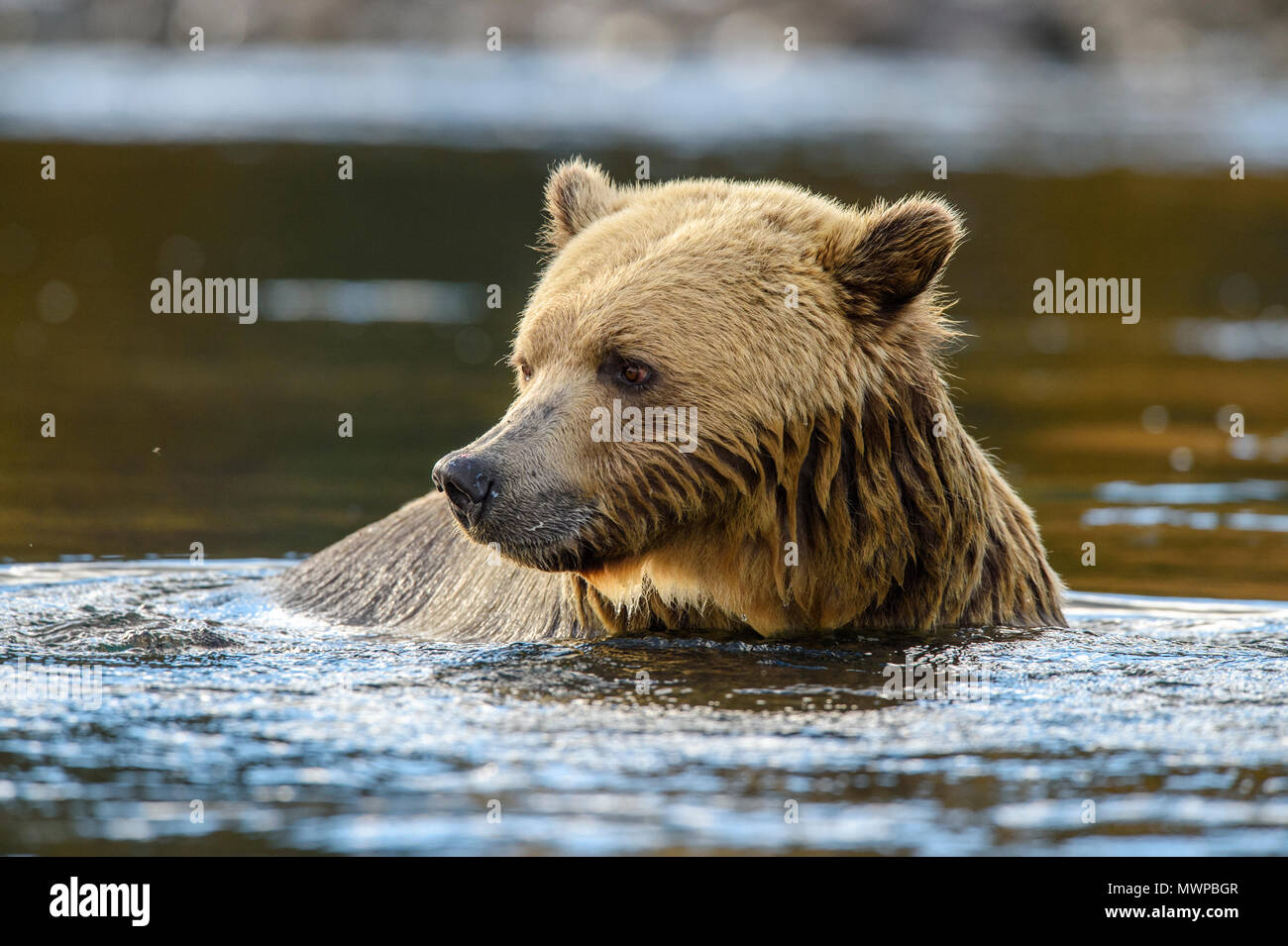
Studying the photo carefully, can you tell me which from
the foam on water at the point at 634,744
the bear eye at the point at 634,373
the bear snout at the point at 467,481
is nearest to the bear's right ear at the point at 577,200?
the bear eye at the point at 634,373

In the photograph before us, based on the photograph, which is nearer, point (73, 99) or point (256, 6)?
point (73, 99)

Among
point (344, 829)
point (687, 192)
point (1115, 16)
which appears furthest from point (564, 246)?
point (1115, 16)

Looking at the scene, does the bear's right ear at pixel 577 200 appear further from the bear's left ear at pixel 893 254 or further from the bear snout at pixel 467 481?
the bear snout at pixel 467 481

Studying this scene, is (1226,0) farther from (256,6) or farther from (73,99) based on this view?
(73,99)

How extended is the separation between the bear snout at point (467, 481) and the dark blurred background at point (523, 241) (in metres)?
3.87

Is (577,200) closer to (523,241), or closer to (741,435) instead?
(741,435)

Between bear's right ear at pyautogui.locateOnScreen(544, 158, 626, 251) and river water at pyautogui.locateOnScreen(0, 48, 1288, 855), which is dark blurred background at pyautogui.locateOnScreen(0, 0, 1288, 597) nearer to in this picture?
river water at pyautogui.locateOnScreen(0, 48, 1288, 855)

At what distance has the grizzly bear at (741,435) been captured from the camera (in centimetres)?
645

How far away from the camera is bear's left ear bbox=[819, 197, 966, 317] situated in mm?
6578

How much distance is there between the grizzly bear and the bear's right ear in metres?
0.26

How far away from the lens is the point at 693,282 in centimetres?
657
